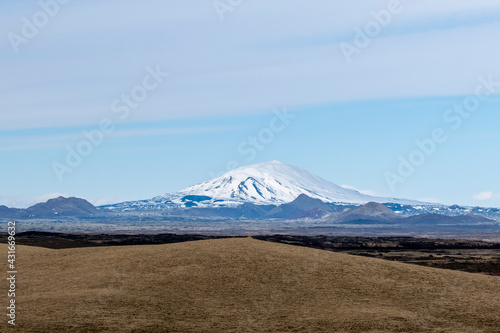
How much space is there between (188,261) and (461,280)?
23501 mm

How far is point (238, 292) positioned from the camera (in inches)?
2078

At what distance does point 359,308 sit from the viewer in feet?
162

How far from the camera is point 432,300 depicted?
172ft

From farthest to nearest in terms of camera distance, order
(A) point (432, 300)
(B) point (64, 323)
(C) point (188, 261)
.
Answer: (C) point (188, 261), (A) point (432, 300), (B) point (64, 323)

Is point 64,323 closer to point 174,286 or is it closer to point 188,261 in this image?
point 174,286

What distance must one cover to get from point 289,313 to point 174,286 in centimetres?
1007

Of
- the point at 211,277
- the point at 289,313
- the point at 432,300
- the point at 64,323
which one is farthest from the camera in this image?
the point at 211,277

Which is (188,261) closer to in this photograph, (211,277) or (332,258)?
(211,277)

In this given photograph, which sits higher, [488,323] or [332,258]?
[332,258]

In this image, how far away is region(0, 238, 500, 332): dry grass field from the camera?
45.6 metres

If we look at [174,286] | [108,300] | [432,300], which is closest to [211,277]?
[174,286]

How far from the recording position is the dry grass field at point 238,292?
150 feet

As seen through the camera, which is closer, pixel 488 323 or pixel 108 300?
pixel 488 323

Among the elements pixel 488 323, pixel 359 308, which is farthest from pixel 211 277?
Answer: pixel 488 323
